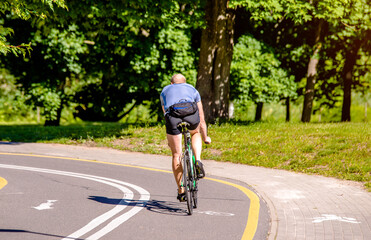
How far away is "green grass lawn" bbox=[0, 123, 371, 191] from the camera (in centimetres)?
1182

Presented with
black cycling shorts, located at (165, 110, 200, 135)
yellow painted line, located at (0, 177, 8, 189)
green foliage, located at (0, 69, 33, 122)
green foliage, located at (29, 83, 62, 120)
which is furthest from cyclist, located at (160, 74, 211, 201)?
green foliage, located at (0, 69, 33, 122)

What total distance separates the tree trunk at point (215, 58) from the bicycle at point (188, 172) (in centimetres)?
1104

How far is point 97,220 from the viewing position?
6.63m

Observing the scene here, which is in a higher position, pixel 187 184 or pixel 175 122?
pixel 175 122

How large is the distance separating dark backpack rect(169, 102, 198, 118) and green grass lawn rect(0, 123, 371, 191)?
415 centimetres

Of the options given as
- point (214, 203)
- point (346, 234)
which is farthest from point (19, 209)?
point (346, 234)

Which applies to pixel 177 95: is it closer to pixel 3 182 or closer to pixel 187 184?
pixel 187 184

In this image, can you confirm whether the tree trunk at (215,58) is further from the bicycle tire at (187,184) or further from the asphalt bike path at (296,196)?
the bicycle tire at (187,184)

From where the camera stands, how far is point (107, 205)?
24.9 ft

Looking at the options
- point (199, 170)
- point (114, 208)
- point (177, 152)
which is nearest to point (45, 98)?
point (114, 208)

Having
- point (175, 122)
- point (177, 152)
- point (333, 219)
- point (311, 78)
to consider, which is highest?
point (311, 78)

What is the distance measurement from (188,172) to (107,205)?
132 cm

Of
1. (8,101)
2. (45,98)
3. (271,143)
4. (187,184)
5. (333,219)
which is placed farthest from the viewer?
(8,101)

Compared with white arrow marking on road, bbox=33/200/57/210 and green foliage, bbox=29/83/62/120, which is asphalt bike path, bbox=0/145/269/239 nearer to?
white arrow marking on road, bbox=33/200/57/210
